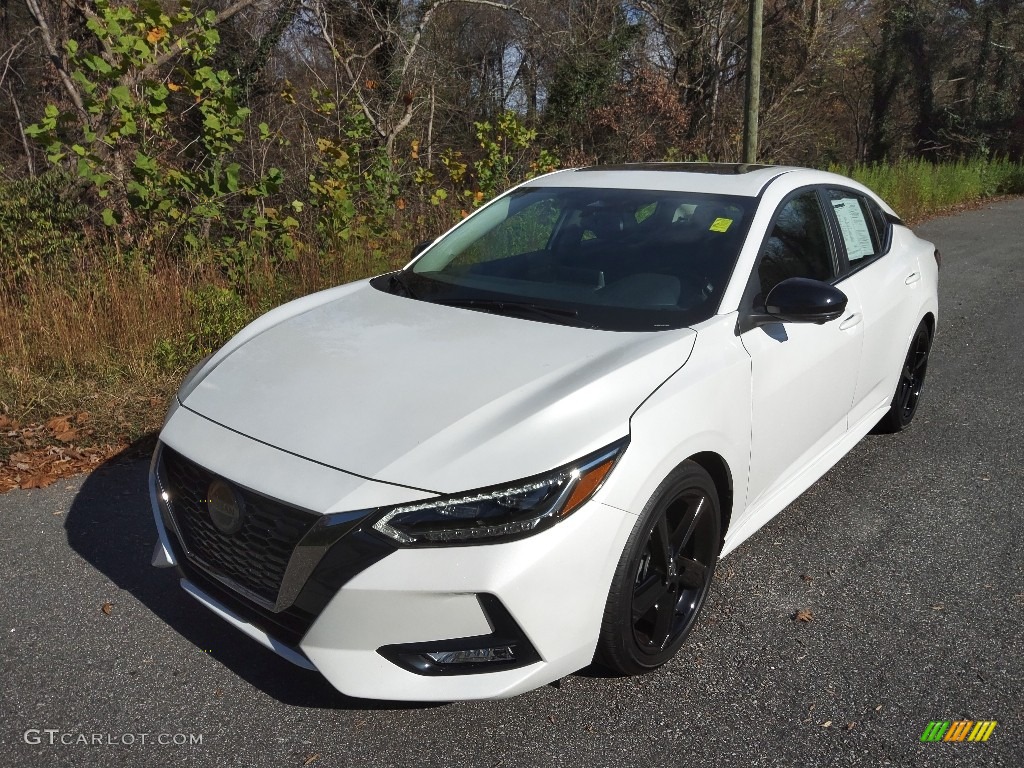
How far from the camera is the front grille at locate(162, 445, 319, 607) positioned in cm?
238

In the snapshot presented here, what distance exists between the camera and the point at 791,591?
340 centimetres

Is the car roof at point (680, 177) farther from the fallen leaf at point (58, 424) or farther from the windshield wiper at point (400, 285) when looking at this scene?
the fallen leaf at point (58, 424)

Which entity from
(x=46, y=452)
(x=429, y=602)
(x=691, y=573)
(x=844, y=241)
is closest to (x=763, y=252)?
(x=844, y=241)

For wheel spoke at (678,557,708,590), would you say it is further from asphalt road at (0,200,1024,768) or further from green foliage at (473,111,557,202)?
green foliage at (473,111,557,202)

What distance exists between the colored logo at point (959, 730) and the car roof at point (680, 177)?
6.94 ft

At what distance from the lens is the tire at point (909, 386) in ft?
16.1

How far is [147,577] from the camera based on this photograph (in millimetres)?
3443

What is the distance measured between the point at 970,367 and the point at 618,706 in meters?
5.10

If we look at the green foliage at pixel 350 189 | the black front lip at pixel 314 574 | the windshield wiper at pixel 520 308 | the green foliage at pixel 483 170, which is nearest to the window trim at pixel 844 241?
the windshield wiper at pixel 520 308

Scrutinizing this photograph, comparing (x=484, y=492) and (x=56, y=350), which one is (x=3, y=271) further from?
(x=484, y=492)

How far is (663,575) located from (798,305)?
3.64 ft

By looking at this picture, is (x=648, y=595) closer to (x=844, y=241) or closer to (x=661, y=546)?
(x=661, y=546)

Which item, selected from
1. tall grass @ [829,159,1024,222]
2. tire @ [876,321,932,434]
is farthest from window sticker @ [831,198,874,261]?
tall grass @ [829,159,1024,222]

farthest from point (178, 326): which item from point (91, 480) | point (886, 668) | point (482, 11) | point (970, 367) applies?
point (482, 11)
